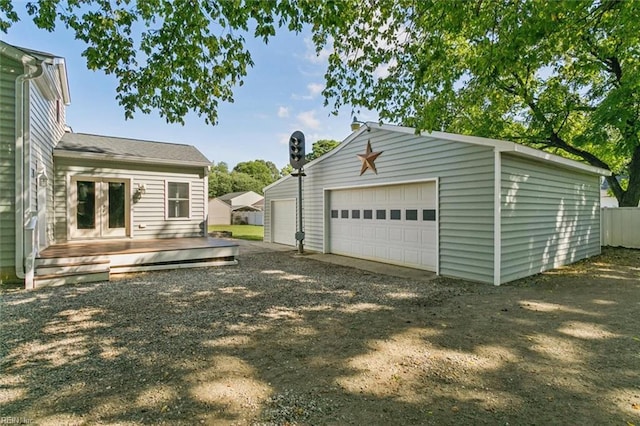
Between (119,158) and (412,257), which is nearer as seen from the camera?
(412,257)

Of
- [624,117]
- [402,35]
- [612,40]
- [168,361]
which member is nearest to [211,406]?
[168,361]

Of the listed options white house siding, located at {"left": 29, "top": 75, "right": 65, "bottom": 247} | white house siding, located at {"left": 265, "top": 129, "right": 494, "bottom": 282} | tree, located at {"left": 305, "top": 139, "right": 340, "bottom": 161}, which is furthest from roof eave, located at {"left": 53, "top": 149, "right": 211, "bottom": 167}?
tree, located at {"left": 305, "top": 139, "right": 340, "bottom": 161}

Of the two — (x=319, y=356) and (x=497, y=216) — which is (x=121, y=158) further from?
(x=497, y=216)

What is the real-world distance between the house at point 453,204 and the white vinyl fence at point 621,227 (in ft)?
5.07

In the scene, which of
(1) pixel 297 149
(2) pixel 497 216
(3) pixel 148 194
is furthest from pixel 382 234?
(3) pixel 148 194

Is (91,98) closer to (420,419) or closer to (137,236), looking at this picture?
(137,236)

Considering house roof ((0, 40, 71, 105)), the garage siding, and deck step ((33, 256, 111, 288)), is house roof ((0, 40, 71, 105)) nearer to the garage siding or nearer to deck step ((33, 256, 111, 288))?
deck step ((33, 256, 111, 288))

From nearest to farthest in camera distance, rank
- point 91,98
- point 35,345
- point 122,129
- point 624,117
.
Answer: point 35,345, point 624,117, point 91,98, point 122,129

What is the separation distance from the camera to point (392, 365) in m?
3.05

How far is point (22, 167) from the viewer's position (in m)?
5.89

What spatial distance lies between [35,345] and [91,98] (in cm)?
975

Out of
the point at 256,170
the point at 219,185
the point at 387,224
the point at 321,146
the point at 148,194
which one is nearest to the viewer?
the point at 387,224

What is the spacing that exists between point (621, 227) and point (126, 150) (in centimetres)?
1638

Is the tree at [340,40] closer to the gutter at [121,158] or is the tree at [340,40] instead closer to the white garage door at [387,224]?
the white garage door at [387,224]
